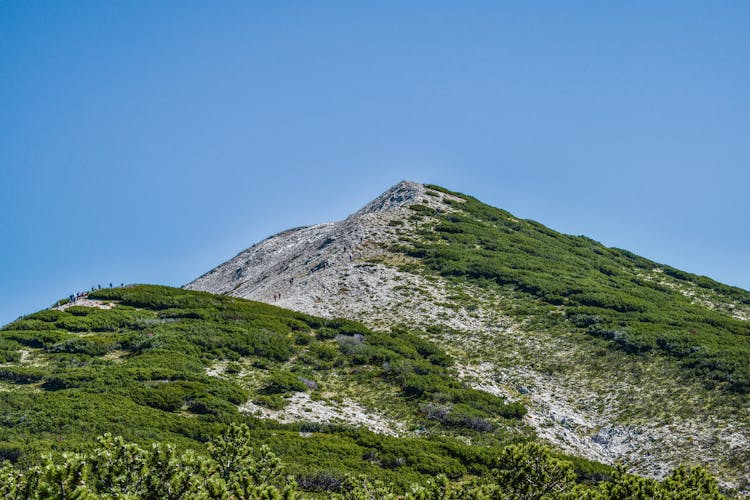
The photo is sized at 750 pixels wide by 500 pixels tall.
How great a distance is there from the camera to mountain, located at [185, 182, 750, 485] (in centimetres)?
3478

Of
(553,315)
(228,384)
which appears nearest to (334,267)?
(553,315)

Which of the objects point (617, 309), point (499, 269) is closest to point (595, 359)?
point (617, 309)

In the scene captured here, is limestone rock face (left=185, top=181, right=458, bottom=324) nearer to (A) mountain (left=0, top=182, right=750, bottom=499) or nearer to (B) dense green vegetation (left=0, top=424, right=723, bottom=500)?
(A) mountain (left=0, top=182, right=750, bottom=499)

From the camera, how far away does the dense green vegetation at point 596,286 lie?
44250 mm

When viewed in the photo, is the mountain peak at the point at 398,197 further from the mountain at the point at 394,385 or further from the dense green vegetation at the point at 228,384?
the dense green vegetation at the point at 228,384

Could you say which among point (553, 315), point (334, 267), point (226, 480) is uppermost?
point (334, 267)

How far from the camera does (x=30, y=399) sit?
3070 centimetres

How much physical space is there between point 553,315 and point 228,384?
30.1 meters

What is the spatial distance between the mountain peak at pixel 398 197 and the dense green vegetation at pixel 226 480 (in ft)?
227

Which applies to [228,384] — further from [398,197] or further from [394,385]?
[398,197]

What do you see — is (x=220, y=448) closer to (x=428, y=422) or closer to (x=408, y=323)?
(x=428, y=422)

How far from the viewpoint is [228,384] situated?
37219mm

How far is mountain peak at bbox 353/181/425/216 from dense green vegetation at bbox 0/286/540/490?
1601 inches

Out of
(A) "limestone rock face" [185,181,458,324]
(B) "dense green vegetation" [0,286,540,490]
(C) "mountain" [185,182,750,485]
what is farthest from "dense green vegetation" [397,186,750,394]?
(B) "dense green vegetation" [0,286,540,490]
